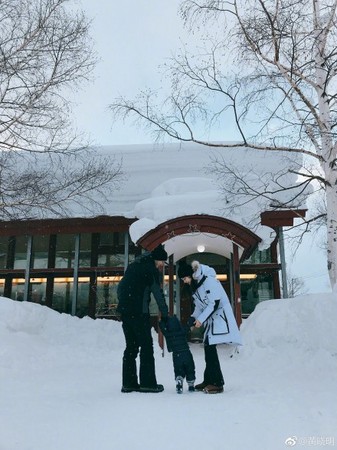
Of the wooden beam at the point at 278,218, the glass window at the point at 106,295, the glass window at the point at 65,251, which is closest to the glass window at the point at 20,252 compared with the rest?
the glass window at the point at 65,251

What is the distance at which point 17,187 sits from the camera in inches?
368

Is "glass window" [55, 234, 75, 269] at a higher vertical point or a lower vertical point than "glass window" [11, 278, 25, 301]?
higher

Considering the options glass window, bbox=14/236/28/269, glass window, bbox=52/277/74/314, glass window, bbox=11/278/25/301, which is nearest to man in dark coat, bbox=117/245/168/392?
glass window, bbox=52/277/74/314

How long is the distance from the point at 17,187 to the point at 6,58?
111 inches

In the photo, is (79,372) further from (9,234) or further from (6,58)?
(9,234)

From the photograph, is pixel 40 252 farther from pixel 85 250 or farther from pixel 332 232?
pixel 332 232

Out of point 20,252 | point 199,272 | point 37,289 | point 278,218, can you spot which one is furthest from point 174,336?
point 20,252

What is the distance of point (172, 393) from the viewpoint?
4.69 metres

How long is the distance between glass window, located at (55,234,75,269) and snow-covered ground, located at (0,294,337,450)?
4.03 m

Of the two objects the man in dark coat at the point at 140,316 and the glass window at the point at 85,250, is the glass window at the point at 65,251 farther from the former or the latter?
the man in dark coat at the point at 140,316

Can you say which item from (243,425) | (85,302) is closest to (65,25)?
(85,302)

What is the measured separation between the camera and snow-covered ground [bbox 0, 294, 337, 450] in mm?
2941

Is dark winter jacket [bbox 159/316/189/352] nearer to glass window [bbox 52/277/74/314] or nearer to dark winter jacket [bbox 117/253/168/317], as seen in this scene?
dark winter jacket [bbox 117/253/168/317]

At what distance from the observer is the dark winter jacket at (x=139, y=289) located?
4.82 meters
